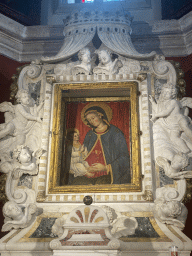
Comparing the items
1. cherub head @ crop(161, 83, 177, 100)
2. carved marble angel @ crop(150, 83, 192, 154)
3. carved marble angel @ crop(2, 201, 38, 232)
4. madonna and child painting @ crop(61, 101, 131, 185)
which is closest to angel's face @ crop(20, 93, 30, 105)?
madonna and child painting @ crop(61, 101, 131, 185)

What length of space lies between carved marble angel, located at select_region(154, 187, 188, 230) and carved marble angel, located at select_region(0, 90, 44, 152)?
1.76m

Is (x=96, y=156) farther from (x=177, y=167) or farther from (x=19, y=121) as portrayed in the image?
(x=19, y=121)

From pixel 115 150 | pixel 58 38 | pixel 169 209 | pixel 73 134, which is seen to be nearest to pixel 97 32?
pixel 58 38

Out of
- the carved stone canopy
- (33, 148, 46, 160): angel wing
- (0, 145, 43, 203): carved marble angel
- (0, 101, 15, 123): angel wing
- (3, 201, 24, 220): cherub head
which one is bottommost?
(3, 201, 24, 220): cherub head

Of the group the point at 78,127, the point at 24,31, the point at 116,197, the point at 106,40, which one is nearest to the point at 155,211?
the point at 116,197

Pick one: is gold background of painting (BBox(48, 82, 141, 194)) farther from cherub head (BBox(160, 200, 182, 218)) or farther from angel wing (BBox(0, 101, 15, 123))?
angel wing (BBox(0, 101, 15, 123))

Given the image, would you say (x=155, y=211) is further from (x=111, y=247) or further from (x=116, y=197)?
(x=111, y=247)

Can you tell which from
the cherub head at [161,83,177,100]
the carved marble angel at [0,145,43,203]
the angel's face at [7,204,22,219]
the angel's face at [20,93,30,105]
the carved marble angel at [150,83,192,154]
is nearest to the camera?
the angel's face at [7,204,22,219]

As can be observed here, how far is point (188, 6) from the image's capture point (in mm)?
5730

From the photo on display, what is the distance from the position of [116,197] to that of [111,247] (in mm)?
1508

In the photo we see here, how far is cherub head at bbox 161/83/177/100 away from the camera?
195 inches

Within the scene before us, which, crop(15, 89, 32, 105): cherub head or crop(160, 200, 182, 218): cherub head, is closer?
crop(160, 200, 182, 218): cherub head

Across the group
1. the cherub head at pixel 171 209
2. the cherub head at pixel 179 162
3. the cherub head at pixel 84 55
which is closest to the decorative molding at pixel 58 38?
the cherub head at pixel 84 55

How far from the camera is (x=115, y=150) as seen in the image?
4875 mm
